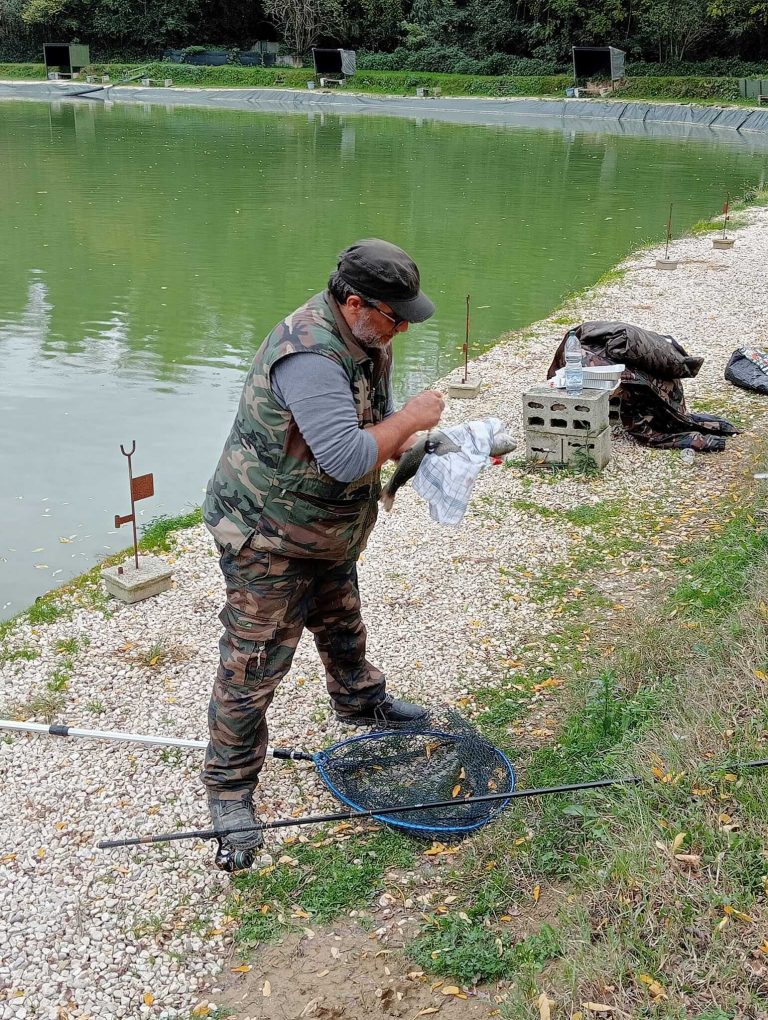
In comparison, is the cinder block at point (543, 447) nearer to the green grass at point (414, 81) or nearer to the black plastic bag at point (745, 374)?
the black plastic bag at point (745, 374)

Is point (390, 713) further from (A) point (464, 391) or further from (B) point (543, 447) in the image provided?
(A) point (464, 391)

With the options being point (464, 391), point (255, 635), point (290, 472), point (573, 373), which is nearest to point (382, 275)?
point (290, 472)

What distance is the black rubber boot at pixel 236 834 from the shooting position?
3531mm

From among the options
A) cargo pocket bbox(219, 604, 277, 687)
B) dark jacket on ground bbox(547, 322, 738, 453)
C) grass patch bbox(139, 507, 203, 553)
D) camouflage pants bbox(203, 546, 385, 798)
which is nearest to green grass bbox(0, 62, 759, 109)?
dark jacket on ground bbox(547, 322, 738, 453)

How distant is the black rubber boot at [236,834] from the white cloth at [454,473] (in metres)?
1.24

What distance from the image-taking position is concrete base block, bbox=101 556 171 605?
5449mm

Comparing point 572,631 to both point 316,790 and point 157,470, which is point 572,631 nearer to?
point 316,790

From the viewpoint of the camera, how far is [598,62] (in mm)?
47969

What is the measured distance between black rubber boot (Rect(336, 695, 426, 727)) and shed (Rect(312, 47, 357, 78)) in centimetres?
5236

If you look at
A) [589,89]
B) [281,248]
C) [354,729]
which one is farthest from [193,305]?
[589,89]

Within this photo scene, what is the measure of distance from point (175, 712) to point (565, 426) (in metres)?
3.66

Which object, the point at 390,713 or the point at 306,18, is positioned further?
the point at 306,18

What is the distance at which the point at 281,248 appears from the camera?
1506 cm

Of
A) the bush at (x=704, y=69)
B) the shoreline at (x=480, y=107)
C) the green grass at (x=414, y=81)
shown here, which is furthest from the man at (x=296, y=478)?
the bush at (x=704, y=69)
